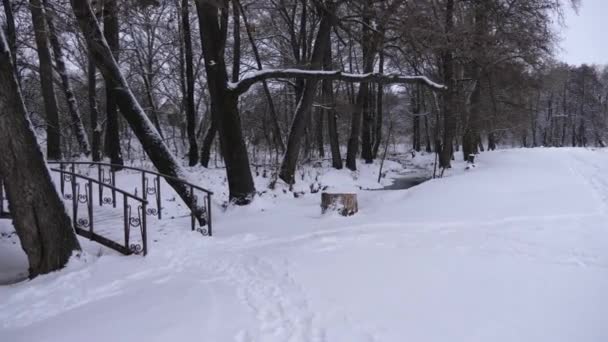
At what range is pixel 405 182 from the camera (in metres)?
18.1

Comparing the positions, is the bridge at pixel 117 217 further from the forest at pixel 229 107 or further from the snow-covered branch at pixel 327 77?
the snow-covered branch at pixel 327 77

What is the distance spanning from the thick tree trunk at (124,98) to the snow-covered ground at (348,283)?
109 cm

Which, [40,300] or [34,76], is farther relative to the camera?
[34,76]

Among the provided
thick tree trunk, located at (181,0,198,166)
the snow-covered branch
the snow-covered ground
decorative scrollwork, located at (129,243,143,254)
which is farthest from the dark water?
decorative scrollwork, located at (129,243,143,254)

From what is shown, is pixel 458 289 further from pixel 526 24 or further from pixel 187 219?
pixel 526 24

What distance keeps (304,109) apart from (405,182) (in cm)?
851

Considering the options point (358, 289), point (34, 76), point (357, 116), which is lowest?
point (358, 289)

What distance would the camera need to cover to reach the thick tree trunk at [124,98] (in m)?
7.00

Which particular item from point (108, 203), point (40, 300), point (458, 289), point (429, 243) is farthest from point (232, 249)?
point (108, 203)

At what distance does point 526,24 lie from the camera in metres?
13.0

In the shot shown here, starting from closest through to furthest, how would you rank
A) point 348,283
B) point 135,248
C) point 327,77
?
point 348,283 < point 135,248 < point 327,77

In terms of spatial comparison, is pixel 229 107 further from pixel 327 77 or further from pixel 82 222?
pixel 82 222

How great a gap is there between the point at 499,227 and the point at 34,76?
1718cm

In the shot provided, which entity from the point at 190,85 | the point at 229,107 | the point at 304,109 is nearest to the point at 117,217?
the point at 229,107
